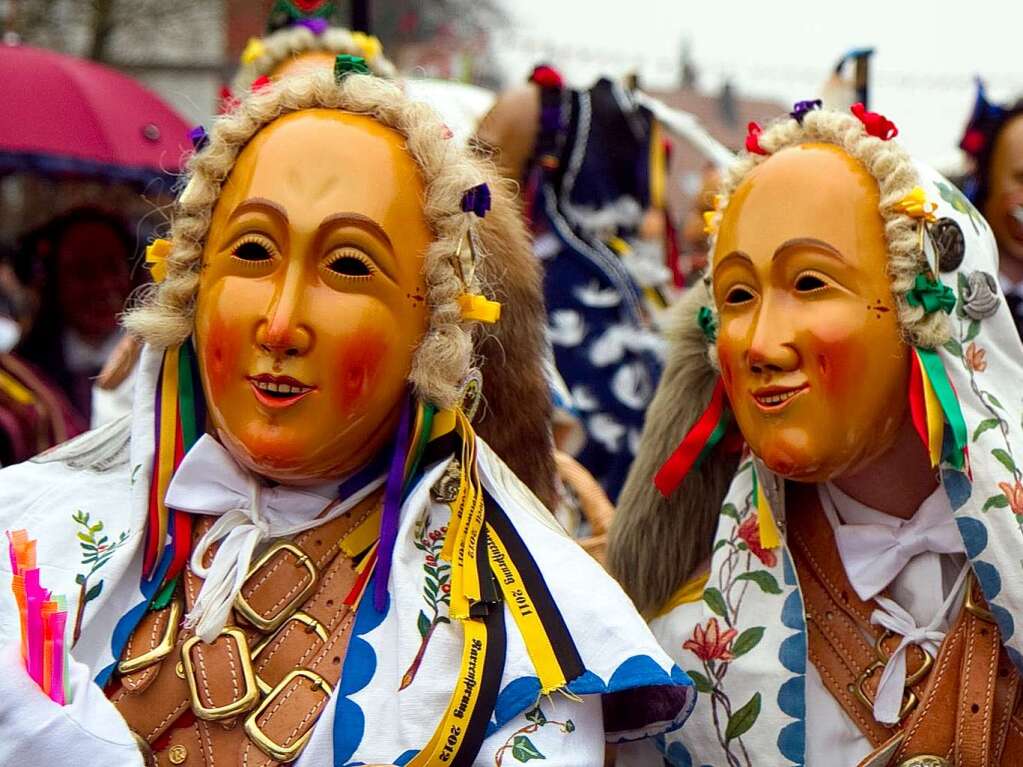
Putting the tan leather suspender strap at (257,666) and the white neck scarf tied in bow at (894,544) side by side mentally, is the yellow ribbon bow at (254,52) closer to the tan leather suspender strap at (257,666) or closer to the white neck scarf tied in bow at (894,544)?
the tan leather suspender strap at (257,666)

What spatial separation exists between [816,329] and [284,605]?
101 cm

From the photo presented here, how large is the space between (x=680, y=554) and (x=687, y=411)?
11.1 inches

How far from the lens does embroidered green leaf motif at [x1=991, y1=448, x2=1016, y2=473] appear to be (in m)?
2.43

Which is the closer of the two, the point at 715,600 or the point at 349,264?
the point at 349,264

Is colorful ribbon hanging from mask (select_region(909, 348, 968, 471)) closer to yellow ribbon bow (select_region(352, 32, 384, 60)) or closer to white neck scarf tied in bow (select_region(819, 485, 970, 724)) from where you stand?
white neck scarf tied in bow (select_region(819, 485, 970, 724))

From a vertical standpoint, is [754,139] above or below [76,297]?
above

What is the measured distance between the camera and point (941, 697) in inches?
97.2

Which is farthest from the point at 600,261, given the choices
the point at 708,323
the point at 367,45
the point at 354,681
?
the point at 354,681

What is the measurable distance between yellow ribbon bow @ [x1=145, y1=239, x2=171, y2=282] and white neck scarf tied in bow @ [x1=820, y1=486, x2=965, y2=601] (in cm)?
133

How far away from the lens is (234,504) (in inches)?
99.1

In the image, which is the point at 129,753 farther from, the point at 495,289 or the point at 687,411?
the point at 687,411

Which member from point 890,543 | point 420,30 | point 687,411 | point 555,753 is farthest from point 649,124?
point 420,30

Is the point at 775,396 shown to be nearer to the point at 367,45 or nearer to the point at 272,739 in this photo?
the point at 272,739

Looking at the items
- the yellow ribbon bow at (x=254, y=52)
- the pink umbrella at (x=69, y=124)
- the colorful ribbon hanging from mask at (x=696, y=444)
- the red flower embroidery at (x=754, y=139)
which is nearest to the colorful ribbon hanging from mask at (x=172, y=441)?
the colorful ribbon hanging from mask at (x=696, y=444)
